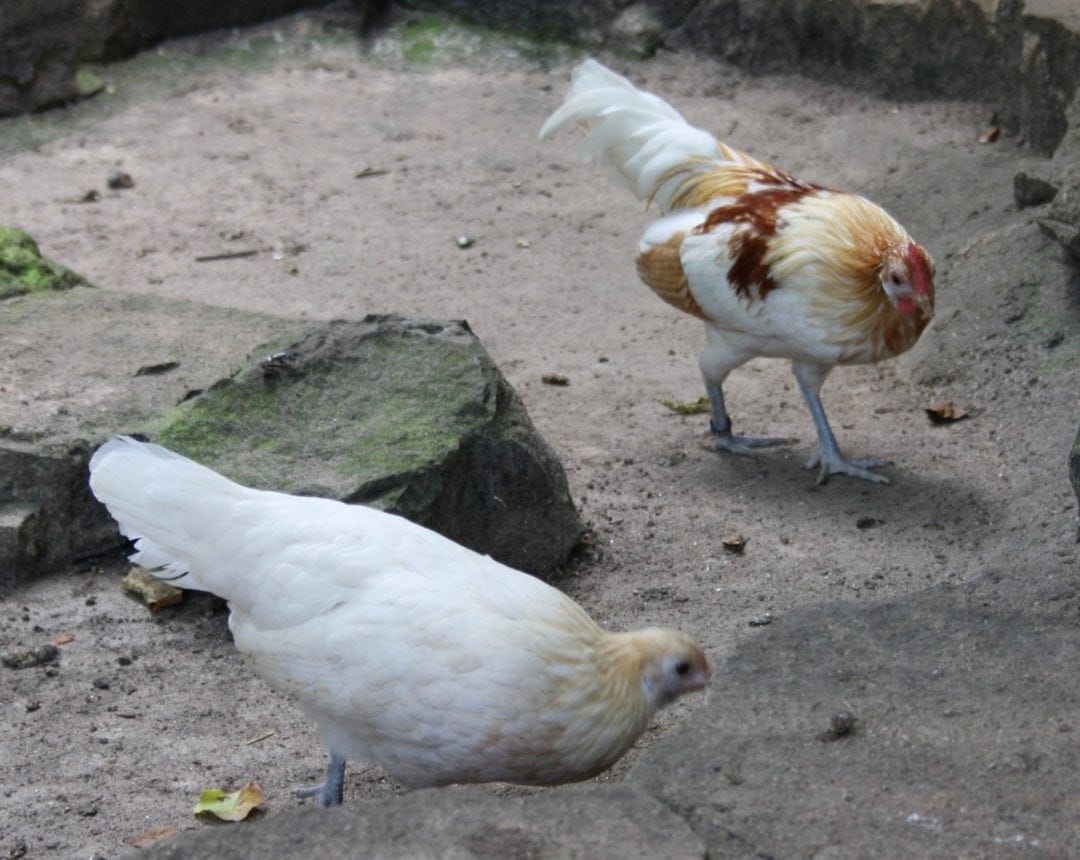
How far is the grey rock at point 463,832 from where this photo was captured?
2.66m

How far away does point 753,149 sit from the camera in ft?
28.8

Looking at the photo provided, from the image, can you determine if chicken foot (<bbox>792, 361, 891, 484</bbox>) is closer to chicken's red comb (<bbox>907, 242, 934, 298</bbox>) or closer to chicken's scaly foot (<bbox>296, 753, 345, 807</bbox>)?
chicken's red comb (<bbox>907, 242, 934, 298</bbox>)

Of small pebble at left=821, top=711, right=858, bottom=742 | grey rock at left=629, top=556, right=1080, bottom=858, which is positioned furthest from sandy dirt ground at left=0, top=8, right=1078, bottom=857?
small pebble at left=821, top=711, right=858, bottom=742

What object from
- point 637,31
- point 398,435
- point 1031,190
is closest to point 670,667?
point 398,435

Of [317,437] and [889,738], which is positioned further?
[317,437]

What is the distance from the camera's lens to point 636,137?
593cm

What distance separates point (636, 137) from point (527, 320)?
1399mm

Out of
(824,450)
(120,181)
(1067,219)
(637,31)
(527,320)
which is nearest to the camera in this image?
(824,450)

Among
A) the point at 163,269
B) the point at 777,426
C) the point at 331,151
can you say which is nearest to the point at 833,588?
the point at 777,426

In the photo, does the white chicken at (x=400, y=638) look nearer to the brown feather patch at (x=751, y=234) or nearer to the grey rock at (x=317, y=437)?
the grey rock at (x=317, y=437)

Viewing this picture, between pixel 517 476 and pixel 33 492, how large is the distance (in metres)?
1.55

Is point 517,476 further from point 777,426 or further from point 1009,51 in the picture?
point 1009,51

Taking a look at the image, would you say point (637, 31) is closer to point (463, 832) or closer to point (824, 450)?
point (824, 450)

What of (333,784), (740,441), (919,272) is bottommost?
(740,441)
